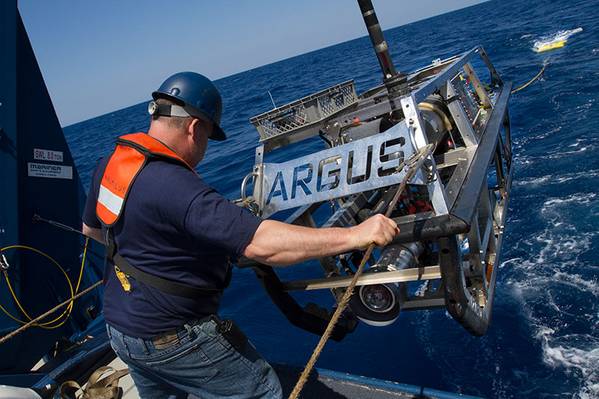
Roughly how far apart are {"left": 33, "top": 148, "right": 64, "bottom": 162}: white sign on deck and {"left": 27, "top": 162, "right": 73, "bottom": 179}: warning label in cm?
7

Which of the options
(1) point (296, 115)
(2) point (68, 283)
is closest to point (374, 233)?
(1) point (296, 115)

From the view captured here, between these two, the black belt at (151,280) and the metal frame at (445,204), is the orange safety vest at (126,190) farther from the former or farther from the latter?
the metal frame at (445,204)

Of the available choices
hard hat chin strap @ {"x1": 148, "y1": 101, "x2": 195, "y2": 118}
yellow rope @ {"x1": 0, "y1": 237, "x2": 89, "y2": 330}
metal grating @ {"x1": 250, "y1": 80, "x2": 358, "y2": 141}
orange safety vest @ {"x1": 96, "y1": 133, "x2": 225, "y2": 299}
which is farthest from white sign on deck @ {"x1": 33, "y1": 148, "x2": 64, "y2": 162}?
hard hat chin strap @ {"x1": 148, "y1": 101, "x2": 195, "y2": 118}

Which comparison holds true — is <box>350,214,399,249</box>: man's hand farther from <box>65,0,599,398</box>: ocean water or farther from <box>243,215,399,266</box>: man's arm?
<box>65,0,599,398</box>: ocean water

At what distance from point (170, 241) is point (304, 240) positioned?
0.61 m

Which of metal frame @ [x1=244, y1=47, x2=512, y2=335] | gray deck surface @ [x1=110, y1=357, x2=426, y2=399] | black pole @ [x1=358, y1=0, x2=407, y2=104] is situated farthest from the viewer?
black pole @ [x1=358, y1=0, x2=407, y2=104]

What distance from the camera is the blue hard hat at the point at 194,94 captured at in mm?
1985

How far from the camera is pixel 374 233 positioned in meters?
1.89

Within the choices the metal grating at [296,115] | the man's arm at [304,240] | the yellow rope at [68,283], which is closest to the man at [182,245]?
the man's arm at [304,240]

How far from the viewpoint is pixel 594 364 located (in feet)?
12.0

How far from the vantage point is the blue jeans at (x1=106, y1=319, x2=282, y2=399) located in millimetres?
2076

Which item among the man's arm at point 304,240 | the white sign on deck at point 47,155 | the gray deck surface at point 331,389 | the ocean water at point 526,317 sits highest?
the white sign on deck at point 47,155

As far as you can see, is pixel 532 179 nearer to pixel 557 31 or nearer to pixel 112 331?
pixel 112 331

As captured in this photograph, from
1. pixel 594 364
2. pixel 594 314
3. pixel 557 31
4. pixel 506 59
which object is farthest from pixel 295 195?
pixel 557 31
